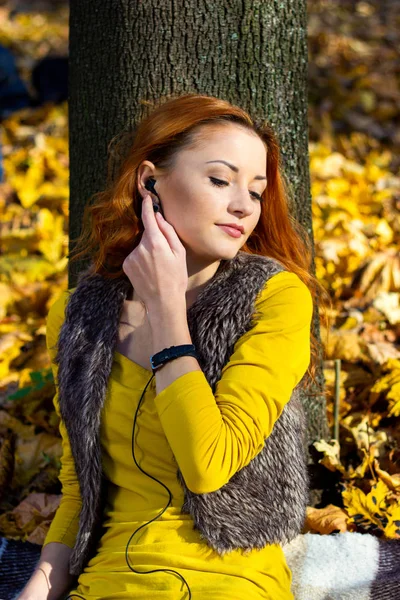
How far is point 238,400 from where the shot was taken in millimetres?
2041

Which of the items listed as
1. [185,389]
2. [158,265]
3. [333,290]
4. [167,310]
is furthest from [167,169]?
[333,290]

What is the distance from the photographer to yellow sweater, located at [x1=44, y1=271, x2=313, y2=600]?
2.00 m

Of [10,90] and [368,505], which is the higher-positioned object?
[368,505]

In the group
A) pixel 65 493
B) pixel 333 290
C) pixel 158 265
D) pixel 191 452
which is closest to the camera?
pixel 191 452

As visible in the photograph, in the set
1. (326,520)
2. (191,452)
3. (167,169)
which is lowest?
(326,520)

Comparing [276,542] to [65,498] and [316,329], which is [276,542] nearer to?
A: [65,498]

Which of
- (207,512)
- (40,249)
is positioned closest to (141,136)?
(207,512)

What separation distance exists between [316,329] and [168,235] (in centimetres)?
100

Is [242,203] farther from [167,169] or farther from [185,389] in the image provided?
[185,389]

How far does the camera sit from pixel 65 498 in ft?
8.29

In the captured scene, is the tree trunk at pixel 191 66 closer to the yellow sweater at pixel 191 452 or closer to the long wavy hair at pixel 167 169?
the long wavy hair at pixel 167 169

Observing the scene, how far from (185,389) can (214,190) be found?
1.92 ft

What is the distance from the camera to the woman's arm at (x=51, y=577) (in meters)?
2.32

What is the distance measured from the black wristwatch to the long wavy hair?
0.54 m
